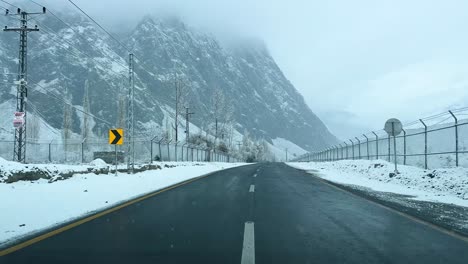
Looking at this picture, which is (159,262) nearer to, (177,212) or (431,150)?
(177,212)

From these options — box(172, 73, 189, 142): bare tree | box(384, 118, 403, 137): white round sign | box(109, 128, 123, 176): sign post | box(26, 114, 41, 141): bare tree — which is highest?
box(172, 73, 189, 142): bare tree

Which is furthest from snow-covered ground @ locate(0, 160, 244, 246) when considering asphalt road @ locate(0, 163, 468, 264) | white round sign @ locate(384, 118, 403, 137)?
white round sign @ locate(384, 118, 403, 137)

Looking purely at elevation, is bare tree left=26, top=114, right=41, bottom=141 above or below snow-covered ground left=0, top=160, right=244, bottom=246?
above

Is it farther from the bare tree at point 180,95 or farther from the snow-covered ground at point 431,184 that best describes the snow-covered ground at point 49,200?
the bare tree at point 180,95

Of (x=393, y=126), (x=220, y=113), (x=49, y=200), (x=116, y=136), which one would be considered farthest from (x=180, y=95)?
(x=49, y=200)

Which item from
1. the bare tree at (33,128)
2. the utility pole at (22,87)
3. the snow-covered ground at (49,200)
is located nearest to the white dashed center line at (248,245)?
the snow-covered ground at (49,200)

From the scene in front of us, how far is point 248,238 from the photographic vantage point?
6398mm

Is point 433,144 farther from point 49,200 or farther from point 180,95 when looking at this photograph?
point 180,95

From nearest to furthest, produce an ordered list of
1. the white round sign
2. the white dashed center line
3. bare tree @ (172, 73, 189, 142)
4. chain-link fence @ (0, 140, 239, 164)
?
the white dashed center line → the white round sign → chain-link fence @ (0, 140, 239, 164) → bare tree @ (172, 73, 189, 142)

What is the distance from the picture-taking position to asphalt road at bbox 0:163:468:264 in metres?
5.33

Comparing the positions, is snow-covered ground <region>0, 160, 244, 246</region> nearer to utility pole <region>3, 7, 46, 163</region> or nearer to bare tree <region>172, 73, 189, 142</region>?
utility pole <region>3, 7, 46, 163</region>

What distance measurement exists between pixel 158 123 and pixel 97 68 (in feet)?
138

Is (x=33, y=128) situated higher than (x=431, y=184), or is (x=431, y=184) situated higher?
(x=33, y=128)

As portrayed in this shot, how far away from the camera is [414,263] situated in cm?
511
